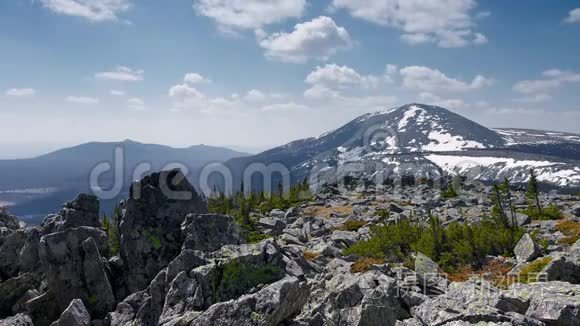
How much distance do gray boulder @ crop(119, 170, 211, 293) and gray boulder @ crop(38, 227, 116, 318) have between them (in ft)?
6.68

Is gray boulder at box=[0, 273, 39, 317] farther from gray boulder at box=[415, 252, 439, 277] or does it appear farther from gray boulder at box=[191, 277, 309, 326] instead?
gray boulder at box=[415, 252, 439, 277]

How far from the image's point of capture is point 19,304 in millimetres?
25641

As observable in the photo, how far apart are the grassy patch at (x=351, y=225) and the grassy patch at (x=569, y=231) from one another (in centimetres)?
3078

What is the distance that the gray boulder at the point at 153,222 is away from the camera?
28141mm

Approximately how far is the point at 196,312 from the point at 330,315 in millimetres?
6615

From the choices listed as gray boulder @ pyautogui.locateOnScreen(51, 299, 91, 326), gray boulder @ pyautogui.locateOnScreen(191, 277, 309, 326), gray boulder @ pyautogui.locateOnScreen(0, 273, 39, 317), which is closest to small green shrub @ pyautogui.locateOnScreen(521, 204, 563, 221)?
gray boulder @ pyautogui.locateOnScreen(191, 277, 309, 326)

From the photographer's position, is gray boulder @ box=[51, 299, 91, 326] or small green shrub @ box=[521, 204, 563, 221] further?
small green shrub @ box=[521, 204, 563, 221]

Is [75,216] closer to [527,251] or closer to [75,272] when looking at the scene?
[75,272]

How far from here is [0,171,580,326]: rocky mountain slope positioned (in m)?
18.5

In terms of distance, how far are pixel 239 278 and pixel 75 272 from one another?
12929mm

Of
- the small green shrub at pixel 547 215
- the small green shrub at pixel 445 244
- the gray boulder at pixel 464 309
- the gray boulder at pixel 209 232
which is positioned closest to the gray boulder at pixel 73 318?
the gray boulder at pixel 209 232

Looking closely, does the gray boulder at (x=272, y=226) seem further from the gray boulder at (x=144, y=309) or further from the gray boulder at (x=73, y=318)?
the gray boulder at (x=73, y=318)

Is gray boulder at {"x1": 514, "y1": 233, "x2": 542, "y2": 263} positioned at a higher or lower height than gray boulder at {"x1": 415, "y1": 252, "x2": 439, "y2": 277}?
lower

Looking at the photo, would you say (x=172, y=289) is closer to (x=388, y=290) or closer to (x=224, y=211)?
(x=388, y=290)
